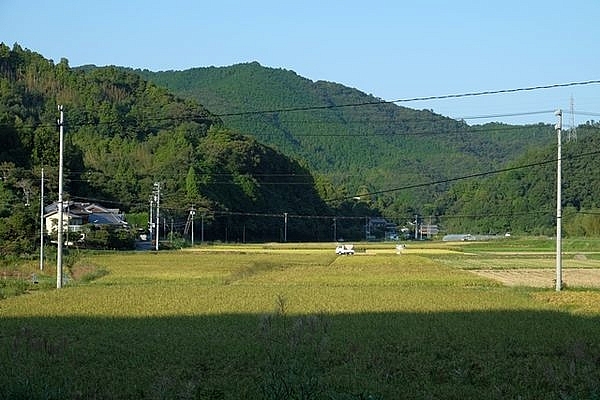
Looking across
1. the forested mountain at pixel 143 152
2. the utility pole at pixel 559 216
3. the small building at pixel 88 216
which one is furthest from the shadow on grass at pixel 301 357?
the forested mountain at pixel 143 152

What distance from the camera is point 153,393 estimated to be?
9.17m

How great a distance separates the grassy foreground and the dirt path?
4621 mm

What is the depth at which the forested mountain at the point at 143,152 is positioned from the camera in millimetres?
72500

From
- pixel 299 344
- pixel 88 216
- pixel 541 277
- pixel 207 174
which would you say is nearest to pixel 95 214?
pixel 88 216

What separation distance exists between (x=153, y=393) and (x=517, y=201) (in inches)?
3414

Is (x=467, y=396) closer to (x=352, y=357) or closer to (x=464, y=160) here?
(x=352, y=357)

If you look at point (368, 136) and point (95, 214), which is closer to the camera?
point (95, 214)

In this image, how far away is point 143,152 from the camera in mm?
89938

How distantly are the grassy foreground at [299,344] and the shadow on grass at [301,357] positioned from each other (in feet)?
0.10

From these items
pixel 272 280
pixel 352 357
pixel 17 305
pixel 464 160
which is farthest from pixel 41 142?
pixel 464 160

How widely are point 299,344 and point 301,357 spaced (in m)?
1.46

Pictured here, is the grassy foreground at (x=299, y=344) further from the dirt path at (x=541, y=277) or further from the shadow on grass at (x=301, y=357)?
the dirt path at (x=541, y=277)

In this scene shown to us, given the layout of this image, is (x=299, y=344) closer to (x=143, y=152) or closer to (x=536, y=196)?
(x=536, y=196)

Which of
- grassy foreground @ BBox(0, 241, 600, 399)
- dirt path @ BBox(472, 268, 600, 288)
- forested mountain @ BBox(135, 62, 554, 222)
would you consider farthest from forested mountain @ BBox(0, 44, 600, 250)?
grassy foreground @ BBox(0, 241, 600, 399)
